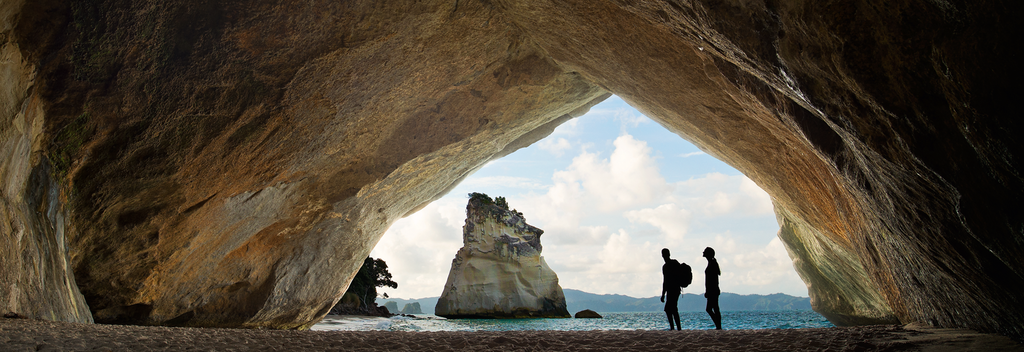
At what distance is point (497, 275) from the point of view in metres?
42.6

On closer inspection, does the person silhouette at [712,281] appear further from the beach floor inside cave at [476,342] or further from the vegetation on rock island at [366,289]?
the vegetation on rock island at [366,289]

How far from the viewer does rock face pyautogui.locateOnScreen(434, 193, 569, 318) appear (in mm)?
41812

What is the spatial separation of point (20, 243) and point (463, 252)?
3949 cm

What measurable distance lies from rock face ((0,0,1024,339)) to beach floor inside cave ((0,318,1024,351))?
0.53 m

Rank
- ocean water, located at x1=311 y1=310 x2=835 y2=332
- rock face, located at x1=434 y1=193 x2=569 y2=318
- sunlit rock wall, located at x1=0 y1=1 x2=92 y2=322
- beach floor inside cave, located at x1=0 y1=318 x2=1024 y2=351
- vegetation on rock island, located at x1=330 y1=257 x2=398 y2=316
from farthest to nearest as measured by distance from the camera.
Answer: rock face, located at x1=434 y1=193 x2=569 y2=318
vegetation on rock island, located at x1=330 y1=257 x2=398 y2=316
ocean water, located at x1=311 y1=310 x2=835 y2=332
sunlit rock wall, located at x1=0 y1=1 x2=92 y2=322
beach floor inside cave, located at x1=0 y1=318 x2=1024 y2=351

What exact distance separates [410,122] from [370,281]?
3522 centimetres

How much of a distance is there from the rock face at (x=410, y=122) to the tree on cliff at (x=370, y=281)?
29.6 m

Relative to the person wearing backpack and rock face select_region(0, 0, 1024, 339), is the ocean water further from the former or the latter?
rock face select_region(0, 0, 1024, 339)

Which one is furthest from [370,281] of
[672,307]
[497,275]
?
[672,307]

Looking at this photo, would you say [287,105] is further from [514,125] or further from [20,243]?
[514,125]

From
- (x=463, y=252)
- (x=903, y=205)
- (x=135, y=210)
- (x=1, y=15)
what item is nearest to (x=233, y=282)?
(x=135, y=210)

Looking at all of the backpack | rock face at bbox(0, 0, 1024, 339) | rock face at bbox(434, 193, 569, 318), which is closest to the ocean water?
the backpack

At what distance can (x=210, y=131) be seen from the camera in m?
6.54

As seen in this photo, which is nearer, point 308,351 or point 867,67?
point 867,67
